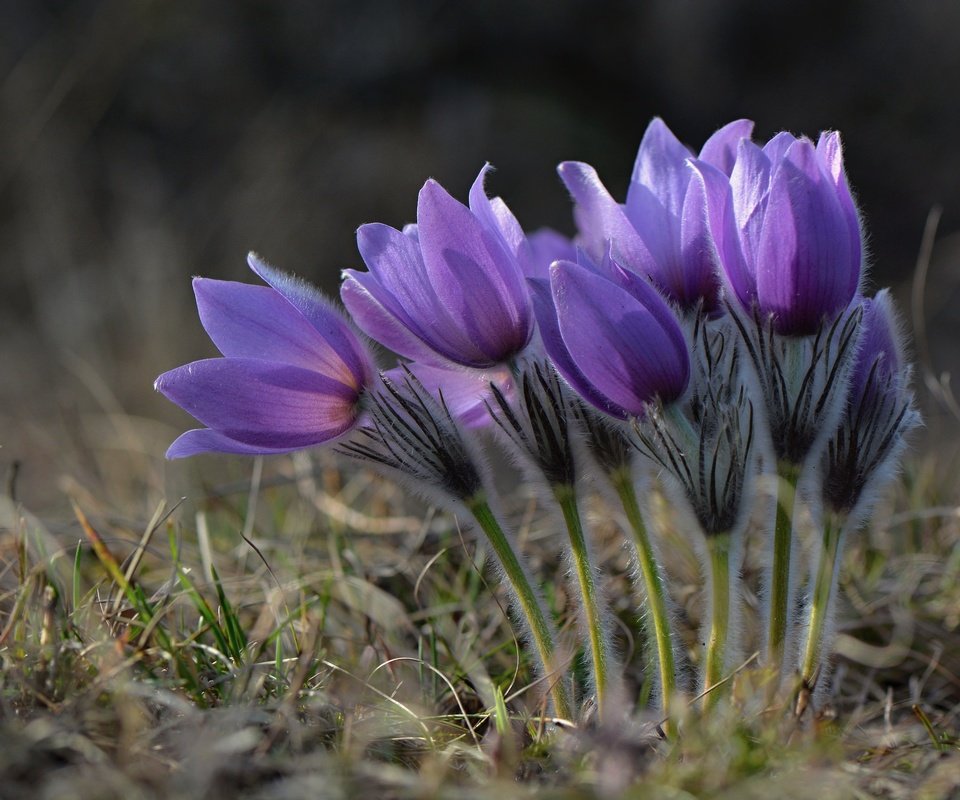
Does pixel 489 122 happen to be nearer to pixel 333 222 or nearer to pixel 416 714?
pixel 333 222

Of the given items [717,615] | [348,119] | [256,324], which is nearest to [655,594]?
[717,615]

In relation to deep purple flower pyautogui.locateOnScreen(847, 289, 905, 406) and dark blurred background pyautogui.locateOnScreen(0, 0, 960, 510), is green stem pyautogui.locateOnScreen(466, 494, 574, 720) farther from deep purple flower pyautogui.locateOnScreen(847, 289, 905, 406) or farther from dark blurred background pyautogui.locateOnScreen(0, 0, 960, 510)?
dark blurred background pyautogui.locateOnScreen(0, 0, 960, 510)

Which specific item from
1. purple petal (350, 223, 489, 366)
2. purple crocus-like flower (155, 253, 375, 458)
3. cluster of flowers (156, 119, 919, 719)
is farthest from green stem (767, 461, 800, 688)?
purple crocus-like flower (155, 253, 375, 458)

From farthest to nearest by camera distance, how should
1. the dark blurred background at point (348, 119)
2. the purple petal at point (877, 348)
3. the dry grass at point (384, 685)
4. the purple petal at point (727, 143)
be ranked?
the dark blurred background at point (348, 119)
the purple petal at point (727, 143)
the purple petal at point (877, 348)
the dry grass at point (384, 685)

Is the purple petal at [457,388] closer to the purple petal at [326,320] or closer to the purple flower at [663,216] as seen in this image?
the purple petal at [326,320]

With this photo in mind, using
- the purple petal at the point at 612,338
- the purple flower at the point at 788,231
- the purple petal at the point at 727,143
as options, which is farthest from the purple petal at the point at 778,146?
the purple petal at the point at 612,338

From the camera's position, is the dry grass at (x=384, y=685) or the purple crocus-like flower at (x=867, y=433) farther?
the purple crocus-like flower at (x=867, y=433)

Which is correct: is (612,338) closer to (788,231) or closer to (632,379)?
(632,379)

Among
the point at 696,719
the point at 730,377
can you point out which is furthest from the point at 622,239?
the point at 696,719
